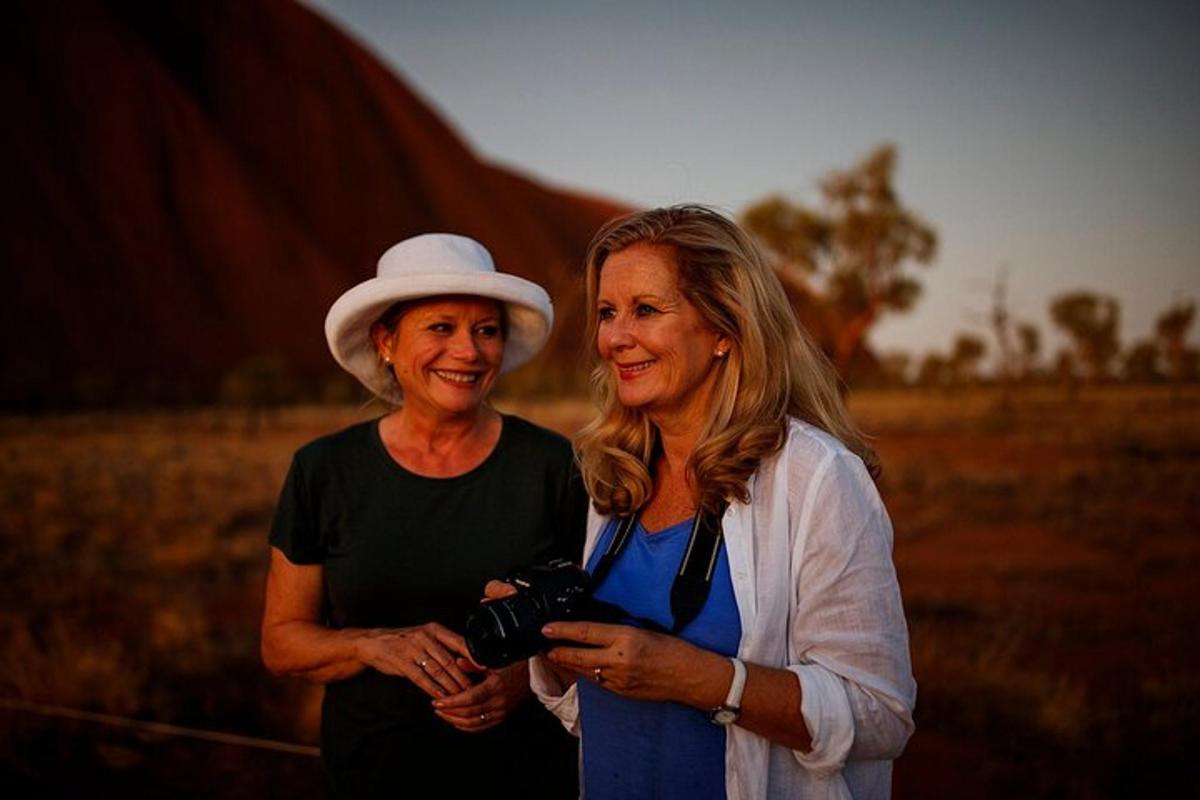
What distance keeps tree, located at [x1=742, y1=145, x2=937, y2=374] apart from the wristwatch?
9.19m

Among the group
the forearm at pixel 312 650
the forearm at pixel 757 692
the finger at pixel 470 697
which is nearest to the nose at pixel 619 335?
the forearm at pixel 757 692

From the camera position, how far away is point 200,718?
573cm

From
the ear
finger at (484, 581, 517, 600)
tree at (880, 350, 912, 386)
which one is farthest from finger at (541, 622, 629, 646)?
tree at (880, 350, 912, 386)

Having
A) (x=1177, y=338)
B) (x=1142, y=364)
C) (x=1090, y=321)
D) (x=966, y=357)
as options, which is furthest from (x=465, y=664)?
(x=966, y=357)

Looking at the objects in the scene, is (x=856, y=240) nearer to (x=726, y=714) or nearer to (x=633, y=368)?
(x=633, y=368)

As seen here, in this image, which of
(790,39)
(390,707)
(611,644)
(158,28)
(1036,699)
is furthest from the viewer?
(158,28)

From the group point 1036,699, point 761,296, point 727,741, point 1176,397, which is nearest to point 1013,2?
point 1176,397

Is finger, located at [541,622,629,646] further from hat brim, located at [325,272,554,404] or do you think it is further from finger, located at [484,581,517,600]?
hat brim, located at [325,272,554,404]

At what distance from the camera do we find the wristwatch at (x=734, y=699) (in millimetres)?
1493

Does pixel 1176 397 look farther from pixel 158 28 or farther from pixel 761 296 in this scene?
pixel 158 28

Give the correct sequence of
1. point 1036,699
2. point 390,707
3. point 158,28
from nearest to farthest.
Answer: point 390,707
point 1036,699
point 158,28

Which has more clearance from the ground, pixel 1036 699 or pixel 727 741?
pixel 727 741

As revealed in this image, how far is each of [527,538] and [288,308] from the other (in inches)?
878

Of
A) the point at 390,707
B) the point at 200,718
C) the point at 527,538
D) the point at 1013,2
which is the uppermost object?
the point at 1013,2
